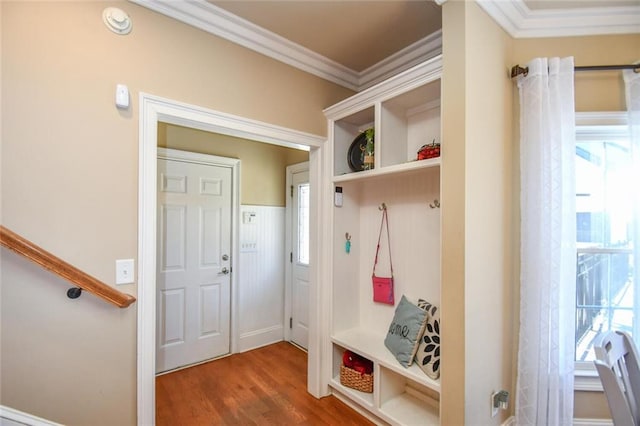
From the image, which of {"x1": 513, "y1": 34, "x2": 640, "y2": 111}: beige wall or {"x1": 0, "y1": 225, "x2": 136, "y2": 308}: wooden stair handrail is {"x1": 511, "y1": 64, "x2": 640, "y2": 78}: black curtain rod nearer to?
{"x1": 513, "y1": 34, "x2": 640, "y2": 111}: beige wall

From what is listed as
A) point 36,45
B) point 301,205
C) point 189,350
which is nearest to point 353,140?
point 301,205

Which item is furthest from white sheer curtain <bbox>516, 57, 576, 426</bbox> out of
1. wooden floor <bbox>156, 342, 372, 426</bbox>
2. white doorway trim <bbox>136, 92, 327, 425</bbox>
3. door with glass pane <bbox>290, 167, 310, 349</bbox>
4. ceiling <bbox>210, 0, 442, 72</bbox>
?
door with glass pane <bbox>290, 167, 310, 349</bbox>

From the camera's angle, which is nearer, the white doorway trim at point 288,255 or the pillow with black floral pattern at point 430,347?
the pillow with black floral pattern at point 430,347

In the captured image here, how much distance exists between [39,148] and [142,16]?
891mm

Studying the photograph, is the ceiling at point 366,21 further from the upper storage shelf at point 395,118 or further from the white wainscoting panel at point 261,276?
the white wainscoting panel at point 261,276

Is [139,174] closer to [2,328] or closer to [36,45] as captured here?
[36,45]

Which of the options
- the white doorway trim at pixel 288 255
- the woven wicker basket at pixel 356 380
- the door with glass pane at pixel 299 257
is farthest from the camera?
the white doorway trim at pixel 288 255

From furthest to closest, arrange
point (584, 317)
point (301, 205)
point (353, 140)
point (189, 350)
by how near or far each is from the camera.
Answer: point (301, 205)
point (189, 350)
point (353, 140)
point (584, 317)

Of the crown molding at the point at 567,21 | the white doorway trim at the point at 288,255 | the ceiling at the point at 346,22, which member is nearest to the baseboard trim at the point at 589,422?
the white doorway trim at the point at 288,255

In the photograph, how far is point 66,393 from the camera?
140 cm

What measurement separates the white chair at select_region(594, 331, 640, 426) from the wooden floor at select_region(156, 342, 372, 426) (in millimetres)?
1500

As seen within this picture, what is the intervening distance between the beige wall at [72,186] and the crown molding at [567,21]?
203cm

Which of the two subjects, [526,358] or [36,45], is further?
[526,358]

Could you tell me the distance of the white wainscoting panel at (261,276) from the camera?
329 cm
